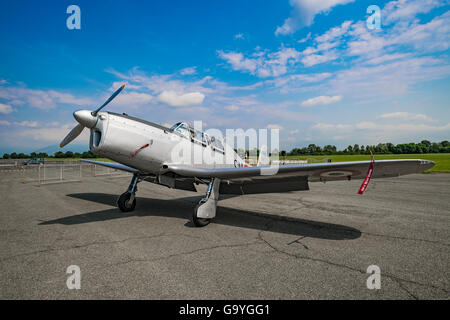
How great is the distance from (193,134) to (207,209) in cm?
225

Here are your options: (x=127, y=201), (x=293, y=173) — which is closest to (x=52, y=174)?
(x=127, y=201)

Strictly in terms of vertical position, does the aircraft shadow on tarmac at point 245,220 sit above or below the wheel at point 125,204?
below

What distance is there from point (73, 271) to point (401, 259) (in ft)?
15.7

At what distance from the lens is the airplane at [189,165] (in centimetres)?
453

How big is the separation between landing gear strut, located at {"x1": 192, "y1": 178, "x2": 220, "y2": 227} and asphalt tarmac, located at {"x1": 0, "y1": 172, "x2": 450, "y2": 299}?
0.21 meters

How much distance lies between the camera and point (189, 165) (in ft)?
19.8

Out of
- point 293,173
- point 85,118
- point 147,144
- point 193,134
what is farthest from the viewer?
point 193,134

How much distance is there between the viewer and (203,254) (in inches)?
139

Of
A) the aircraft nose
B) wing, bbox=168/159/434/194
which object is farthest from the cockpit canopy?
the aircraft nose

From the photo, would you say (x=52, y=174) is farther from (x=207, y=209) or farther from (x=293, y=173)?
(x=293, y=173)

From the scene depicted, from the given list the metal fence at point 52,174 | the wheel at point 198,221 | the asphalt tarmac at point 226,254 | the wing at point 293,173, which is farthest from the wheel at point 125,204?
the metal fence at point 52,174

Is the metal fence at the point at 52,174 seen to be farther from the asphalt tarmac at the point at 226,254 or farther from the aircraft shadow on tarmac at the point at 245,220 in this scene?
the asphalt tarmac at the point at 226,254

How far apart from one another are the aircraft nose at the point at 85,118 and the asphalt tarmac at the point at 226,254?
233 centimetres
